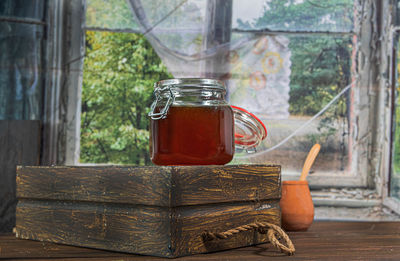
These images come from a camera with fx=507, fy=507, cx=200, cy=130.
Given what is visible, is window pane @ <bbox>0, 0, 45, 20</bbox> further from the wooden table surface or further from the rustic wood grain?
the wooden table surface

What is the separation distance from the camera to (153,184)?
2.36ft

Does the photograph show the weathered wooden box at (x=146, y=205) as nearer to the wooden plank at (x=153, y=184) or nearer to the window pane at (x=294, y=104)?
the wooden plank at (x=153, y=184)

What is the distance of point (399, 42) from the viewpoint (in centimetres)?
208

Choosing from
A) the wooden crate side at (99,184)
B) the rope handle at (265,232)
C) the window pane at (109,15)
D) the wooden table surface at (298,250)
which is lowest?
the wooden table surface at (298,250)

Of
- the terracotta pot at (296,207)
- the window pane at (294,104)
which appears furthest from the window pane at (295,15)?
the terracotta pot at (296,207)

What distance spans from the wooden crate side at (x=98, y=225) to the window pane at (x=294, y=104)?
4.51 ft

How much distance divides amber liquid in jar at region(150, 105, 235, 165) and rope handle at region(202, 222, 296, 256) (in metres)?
0.12

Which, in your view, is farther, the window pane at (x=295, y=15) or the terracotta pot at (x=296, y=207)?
the window pane at (x=295, y=15)

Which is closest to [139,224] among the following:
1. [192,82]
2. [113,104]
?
[192,82]

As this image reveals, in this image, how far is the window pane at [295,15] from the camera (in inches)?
86.3

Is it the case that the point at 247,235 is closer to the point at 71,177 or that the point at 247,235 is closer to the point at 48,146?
the point at 71,177

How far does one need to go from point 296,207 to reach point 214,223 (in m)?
0.37

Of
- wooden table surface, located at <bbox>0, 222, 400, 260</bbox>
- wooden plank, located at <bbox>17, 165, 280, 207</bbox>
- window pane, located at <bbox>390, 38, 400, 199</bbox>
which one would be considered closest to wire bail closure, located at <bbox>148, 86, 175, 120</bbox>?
wooden plank, located at <bbox>17, 165, 280, 207</bbox>

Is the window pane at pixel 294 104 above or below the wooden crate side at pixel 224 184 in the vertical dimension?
above
